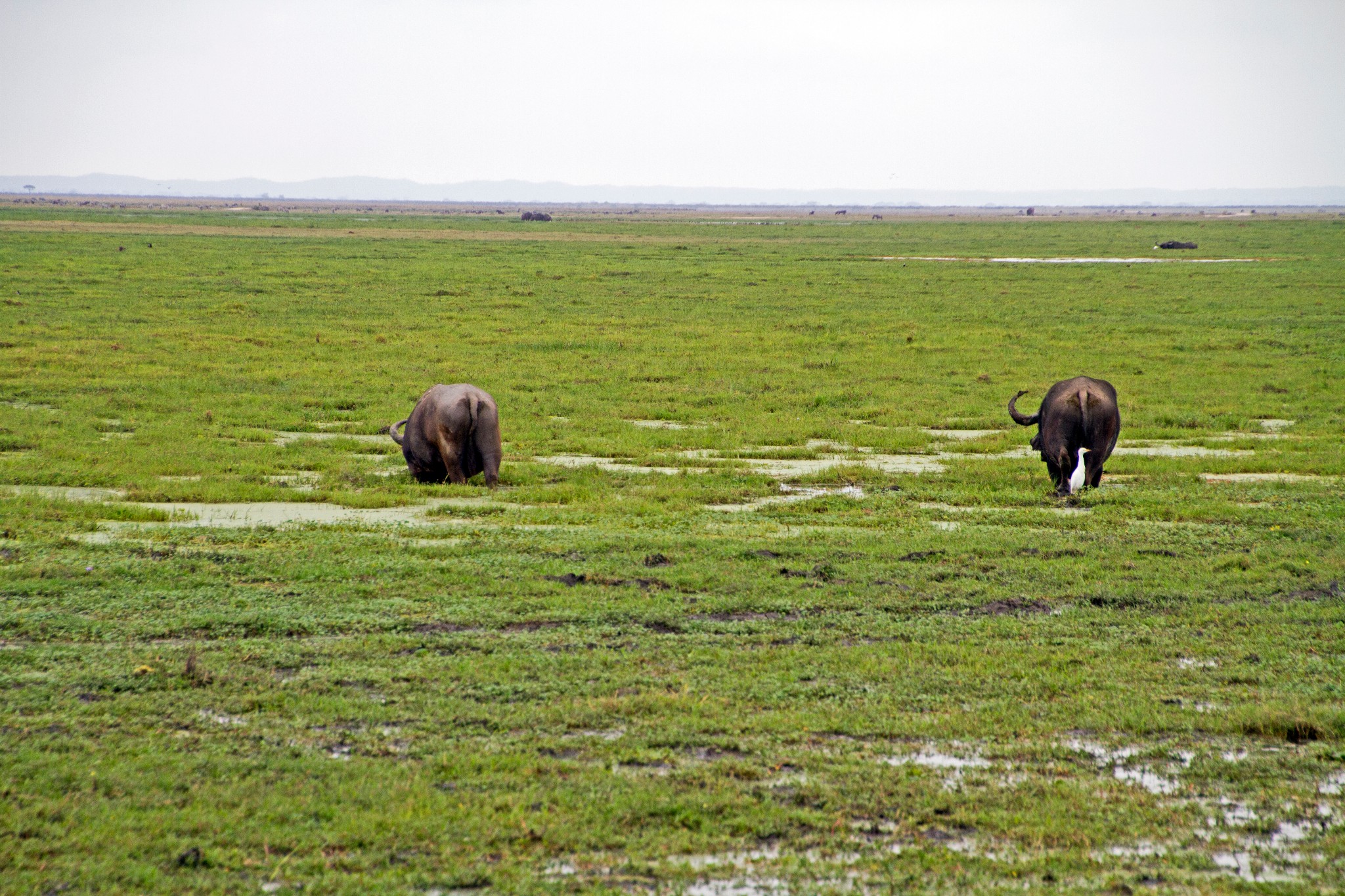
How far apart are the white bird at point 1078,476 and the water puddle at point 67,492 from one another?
11.1 m

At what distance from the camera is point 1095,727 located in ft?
23.0

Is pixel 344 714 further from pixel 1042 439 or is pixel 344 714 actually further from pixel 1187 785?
pixel 1042 439

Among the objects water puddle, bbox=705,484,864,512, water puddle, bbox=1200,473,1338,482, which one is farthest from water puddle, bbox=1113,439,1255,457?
water puddle, bbox=705,484,864,512

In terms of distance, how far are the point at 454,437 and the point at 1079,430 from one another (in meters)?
7.59

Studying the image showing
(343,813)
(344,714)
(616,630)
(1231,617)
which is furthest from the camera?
(1231,617)

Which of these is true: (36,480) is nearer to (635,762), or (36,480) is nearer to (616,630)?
(616,630)

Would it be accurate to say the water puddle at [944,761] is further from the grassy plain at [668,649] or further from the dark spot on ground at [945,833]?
the dark spot on ground at [945,833]

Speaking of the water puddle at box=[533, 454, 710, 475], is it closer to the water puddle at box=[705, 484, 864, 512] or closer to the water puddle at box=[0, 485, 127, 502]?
the water puddle at box=[705, 484, 864, 512]

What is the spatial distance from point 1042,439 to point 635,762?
972cm

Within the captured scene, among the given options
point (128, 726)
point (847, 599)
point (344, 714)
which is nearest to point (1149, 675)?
point (847, 599)

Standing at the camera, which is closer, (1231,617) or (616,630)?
(616,630)

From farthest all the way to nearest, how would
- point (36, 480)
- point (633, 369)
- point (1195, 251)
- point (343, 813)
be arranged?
point (1195, 251)
point (633, 369)
point (36, 480)
point (343, 813)

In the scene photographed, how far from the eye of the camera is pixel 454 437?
14.2m

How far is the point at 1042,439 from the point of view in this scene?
14617 millimetres
